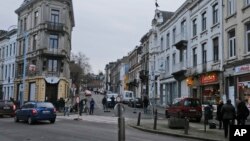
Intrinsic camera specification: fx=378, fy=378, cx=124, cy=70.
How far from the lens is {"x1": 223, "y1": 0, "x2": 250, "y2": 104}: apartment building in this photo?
85.5 feet

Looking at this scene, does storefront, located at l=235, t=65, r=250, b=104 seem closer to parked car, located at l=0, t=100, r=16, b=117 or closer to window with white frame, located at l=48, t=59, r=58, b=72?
parked car, located at l=0, t=100, r=16, b=117

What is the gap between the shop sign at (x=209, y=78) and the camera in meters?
31.1

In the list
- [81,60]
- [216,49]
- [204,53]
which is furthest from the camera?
[81,60]

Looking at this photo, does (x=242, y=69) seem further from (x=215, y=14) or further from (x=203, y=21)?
(x=203, y=21)

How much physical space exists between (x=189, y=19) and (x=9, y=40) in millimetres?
38838

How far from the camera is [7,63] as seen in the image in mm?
67500

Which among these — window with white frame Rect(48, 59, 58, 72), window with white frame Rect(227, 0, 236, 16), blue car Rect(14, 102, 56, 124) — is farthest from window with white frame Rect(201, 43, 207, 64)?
window with white frame Rect(48, 59, 58, 72)

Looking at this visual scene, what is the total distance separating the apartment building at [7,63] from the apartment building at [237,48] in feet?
140

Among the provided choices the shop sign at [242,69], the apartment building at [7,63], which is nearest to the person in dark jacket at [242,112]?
the shop sign at [242,69]

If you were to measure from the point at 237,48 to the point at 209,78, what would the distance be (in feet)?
19.1

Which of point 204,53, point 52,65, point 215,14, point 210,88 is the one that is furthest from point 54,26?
point 210,88

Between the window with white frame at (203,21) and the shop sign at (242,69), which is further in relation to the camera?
the window with white frame at (203,21)

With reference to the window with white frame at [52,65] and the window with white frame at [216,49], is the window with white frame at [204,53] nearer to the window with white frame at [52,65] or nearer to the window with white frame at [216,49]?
the window with white frame at [216,49]

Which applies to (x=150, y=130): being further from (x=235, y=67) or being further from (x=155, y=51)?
(x=155, y=51)
